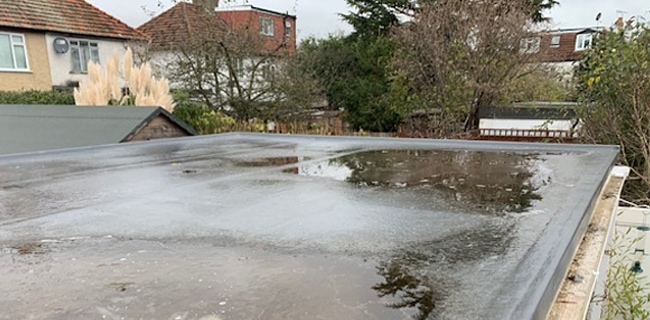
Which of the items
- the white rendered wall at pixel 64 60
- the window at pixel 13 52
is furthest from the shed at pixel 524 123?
the window at pixel 13 52

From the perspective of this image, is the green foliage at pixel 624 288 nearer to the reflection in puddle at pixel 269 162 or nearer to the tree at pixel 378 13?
the reflection in puddle at pixel 269 162

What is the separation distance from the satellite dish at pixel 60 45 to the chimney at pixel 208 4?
7288mm

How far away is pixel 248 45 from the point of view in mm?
10086

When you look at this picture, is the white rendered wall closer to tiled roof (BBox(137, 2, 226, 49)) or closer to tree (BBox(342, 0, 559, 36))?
tiled roof (BBox(137, 2, 226, 49))

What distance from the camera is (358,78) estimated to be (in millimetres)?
14922

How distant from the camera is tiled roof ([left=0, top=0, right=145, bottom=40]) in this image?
45.2 feet

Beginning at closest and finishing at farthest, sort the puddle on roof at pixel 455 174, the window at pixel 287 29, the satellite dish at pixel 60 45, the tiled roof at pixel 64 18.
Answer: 1. the puddle on roof at pixel 455 174
2. the window at pixel 287 29
3. the tiled roof at pixel 64 18
4. the satellite dish at pixel 60 45

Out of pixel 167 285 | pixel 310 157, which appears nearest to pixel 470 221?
pixel 167 285

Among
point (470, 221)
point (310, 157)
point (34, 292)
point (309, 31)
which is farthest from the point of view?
point (309, 31)

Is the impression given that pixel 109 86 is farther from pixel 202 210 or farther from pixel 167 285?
pixel 167 285

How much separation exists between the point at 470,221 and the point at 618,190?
169 cm

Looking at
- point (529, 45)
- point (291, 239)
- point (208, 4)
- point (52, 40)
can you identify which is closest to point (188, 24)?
point (208, 4)

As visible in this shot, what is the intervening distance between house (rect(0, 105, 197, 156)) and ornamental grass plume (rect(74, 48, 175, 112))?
1.07m

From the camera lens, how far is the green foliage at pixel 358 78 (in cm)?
1391
